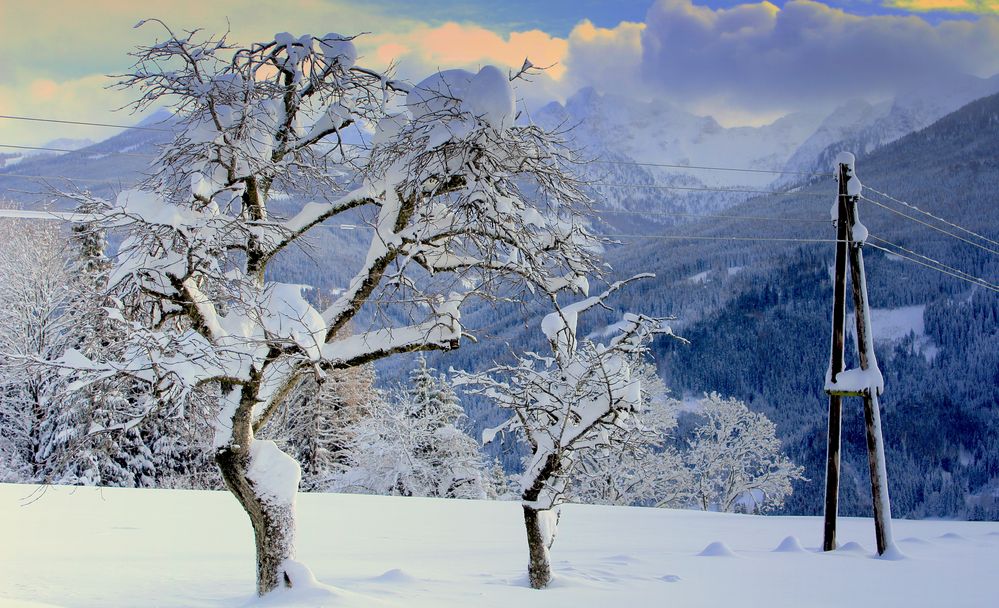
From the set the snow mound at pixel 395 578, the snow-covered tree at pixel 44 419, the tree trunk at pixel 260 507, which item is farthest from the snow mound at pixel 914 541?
the snow-covered tree at pixel 44 419

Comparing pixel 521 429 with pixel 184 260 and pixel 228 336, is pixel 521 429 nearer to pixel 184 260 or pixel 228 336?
pixel 228 336

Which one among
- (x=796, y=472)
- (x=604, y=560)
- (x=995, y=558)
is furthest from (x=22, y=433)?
(x=796, y=472)

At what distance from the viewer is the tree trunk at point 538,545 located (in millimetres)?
9242

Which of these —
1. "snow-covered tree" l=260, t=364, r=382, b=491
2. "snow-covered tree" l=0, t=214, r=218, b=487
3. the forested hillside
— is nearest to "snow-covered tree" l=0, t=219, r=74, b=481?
"snow-covered tree" l=0, t=214, r=218, b=487

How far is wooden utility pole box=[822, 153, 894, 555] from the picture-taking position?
44.2 feet

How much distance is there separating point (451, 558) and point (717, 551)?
176 inches

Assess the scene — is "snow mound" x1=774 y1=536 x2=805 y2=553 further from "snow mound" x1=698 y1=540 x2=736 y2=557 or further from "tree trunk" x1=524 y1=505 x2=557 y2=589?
"tree trunk" x1=524 y1=505 x2=557 y2=589

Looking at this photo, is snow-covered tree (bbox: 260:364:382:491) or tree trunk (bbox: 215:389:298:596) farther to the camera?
snow-covered tree (bbox: 260:364:382:491)

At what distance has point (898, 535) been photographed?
16453 millimetres

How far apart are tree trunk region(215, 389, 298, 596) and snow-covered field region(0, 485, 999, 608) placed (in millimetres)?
339

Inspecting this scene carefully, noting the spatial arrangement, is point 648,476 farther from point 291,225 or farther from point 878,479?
point 291,225

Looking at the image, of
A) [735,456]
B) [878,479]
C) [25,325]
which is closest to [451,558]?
[878,479]

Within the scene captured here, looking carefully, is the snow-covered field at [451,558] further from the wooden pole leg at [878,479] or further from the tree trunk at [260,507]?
the wooden pole leg at [878,479]

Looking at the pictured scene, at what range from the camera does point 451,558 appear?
496 inches
